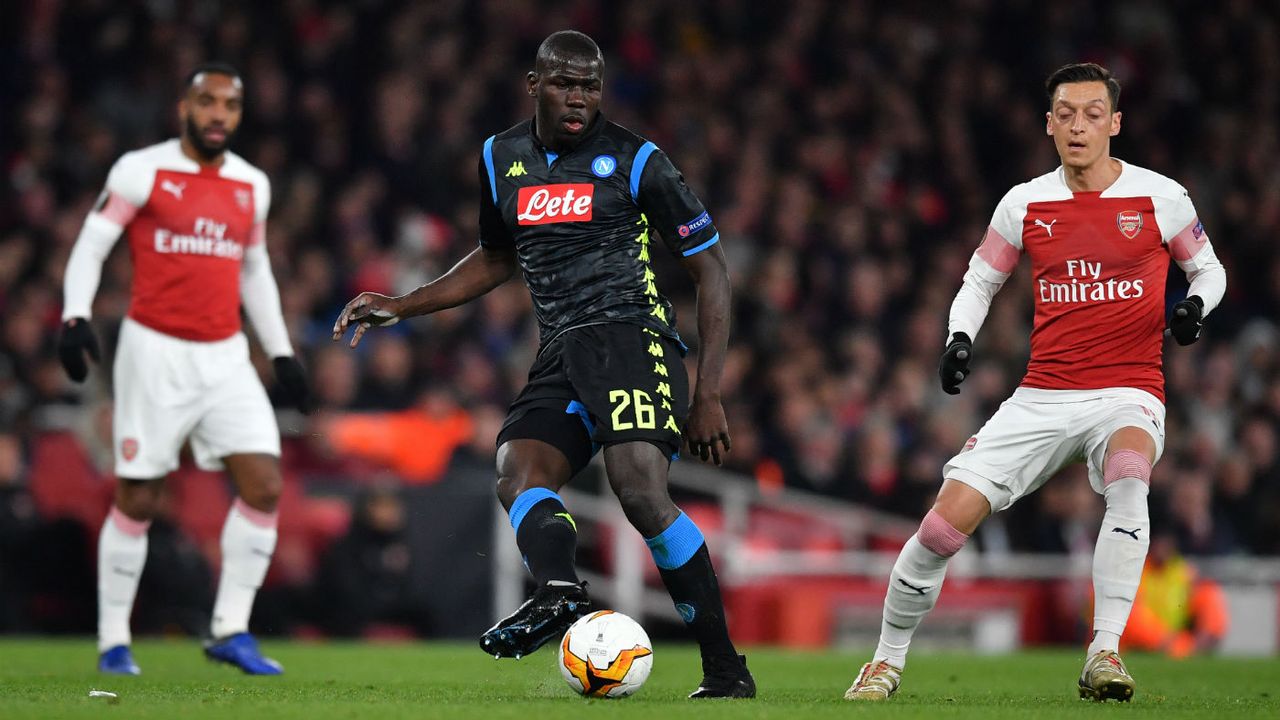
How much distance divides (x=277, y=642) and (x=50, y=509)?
1670 millimetres

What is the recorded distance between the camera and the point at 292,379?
7949 mm

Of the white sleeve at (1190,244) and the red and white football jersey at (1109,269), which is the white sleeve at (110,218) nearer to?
the red and white football jersey at (1109,269)

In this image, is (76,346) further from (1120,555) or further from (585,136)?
(1120,555)

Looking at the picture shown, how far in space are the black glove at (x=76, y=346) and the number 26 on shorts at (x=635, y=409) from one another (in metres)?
2.75

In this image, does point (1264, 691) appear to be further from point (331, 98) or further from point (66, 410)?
point (331, 98)

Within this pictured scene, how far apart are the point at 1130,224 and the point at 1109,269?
Answer: 0.57ft

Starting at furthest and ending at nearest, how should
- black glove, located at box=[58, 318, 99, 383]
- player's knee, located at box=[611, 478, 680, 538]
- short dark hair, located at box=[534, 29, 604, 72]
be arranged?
black glove, located at box=[58, 318, 99, 383] < short dark hair, located at box=[534, 29, 604, 72] < player's knee, located at box=[611, 478, 680, 538]

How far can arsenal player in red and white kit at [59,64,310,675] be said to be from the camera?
7.68 metres

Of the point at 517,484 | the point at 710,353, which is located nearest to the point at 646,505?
the point at 517,484

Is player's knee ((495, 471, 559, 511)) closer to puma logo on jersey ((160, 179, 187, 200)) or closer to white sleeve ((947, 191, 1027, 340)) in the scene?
white sleeve ((947, 191, 1027, 340))

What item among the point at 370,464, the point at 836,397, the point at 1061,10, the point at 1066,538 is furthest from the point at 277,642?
the point at 1061,10

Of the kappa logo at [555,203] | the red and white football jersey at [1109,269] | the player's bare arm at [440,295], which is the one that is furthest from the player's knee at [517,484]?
the red and white football jersey at [1109,269]

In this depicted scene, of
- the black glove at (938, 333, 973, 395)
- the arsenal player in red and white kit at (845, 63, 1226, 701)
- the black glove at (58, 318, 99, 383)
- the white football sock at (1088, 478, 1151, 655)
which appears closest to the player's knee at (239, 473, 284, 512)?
the black glove at (58, 318, 99, 383)

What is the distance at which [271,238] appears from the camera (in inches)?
536
